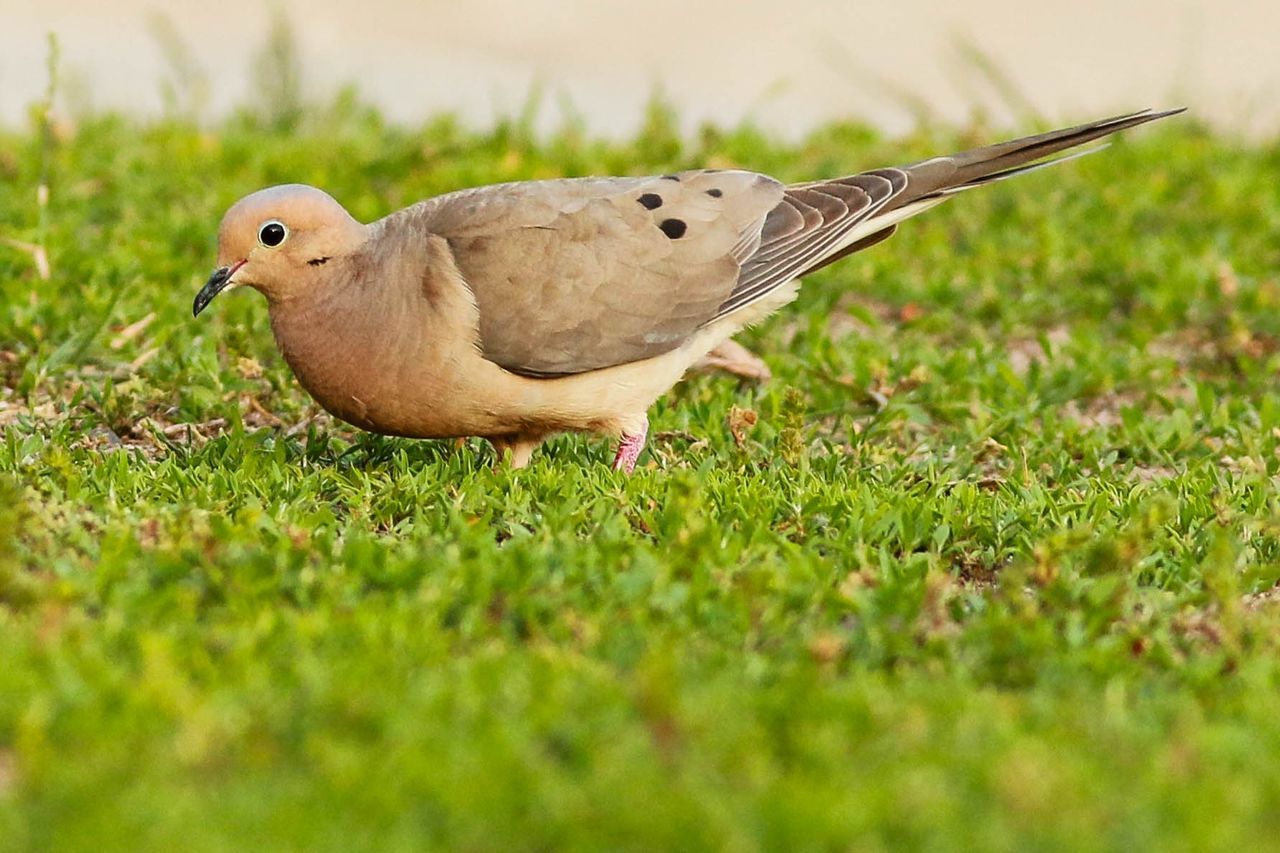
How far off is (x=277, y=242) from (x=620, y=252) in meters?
1.10

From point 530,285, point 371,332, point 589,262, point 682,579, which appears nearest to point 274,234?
point 371,332

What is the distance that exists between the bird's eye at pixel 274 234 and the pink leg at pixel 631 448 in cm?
125

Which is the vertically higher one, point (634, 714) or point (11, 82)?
point (11, 82)

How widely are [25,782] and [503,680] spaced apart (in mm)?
936

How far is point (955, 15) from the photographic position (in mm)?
14984

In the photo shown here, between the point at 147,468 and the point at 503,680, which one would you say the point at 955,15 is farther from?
the point at 503,680

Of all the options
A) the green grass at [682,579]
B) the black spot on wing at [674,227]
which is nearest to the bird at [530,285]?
the black spot on wing at [674,227]

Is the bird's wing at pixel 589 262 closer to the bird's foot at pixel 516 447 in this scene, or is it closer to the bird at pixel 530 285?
the bird at pixel 530 285

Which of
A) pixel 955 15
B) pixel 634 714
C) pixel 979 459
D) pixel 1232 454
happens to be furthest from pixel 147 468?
pixel 955 15

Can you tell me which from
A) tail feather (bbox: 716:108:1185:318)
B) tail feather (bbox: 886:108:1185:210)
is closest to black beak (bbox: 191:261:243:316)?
tail feather (bbox: 716:108:1185:318)

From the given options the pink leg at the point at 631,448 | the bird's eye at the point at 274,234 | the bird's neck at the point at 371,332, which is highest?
the bird's eye at the point at 274,234

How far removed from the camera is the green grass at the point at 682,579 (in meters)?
3.06

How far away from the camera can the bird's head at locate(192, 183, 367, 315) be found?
5.29 meters

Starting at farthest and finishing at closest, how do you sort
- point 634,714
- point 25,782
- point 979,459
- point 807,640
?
point 979,459
point 807,640
point 634,714
point 25,782
